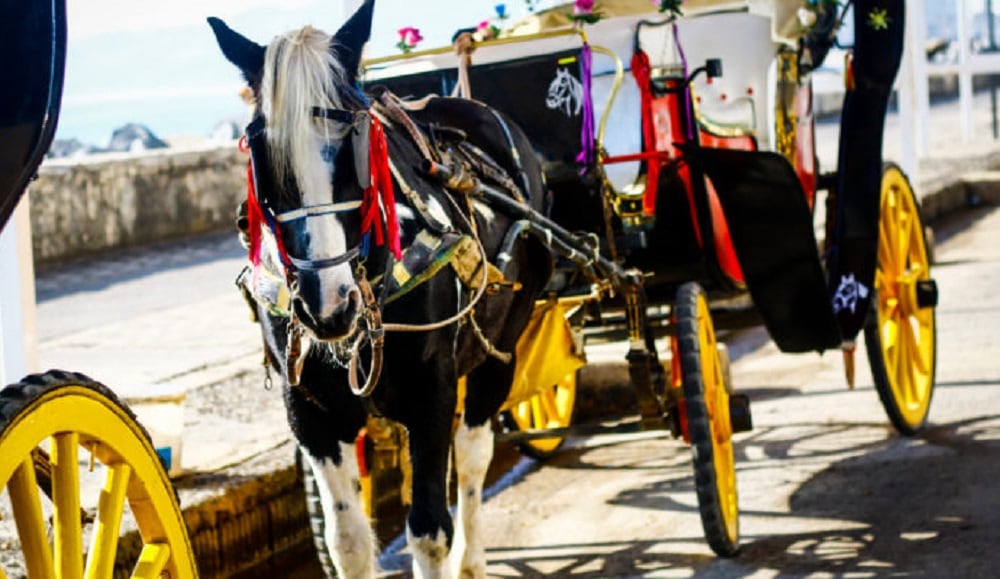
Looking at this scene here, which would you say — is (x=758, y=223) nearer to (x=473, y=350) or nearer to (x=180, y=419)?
(x=473, y=350)

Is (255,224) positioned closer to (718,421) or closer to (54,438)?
(54,438)

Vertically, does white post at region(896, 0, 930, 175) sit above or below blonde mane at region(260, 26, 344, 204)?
below

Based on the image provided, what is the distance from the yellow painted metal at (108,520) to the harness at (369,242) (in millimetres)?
880

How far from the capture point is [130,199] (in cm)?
1440

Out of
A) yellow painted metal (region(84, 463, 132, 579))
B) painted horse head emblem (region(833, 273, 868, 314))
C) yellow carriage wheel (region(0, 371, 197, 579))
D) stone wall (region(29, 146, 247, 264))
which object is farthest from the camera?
stone wall (region(29, 146, 247, 264))

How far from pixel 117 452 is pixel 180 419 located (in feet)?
9.24

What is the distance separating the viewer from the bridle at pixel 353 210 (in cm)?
390

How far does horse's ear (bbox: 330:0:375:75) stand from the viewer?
4.07m

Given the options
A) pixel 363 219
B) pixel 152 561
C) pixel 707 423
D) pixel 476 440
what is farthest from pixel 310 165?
pixel 707 423

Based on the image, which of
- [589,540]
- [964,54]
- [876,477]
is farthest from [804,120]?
[964,54]

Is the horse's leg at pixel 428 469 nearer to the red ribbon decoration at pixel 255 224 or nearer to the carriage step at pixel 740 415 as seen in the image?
the red ribbon decoration at pixel 255 224

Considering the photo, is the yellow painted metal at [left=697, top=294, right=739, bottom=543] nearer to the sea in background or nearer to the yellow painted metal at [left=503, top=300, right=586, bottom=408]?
the yellow painted metal at [left=503, top=300, right=586, bottom=408]

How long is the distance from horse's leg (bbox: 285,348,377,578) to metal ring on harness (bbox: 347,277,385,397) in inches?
9.2

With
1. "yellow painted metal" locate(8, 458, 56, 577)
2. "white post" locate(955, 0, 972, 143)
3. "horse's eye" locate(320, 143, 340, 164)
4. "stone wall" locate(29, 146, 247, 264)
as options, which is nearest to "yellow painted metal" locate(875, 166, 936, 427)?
"horse's eye" locate(320, 143, 340, 164)
